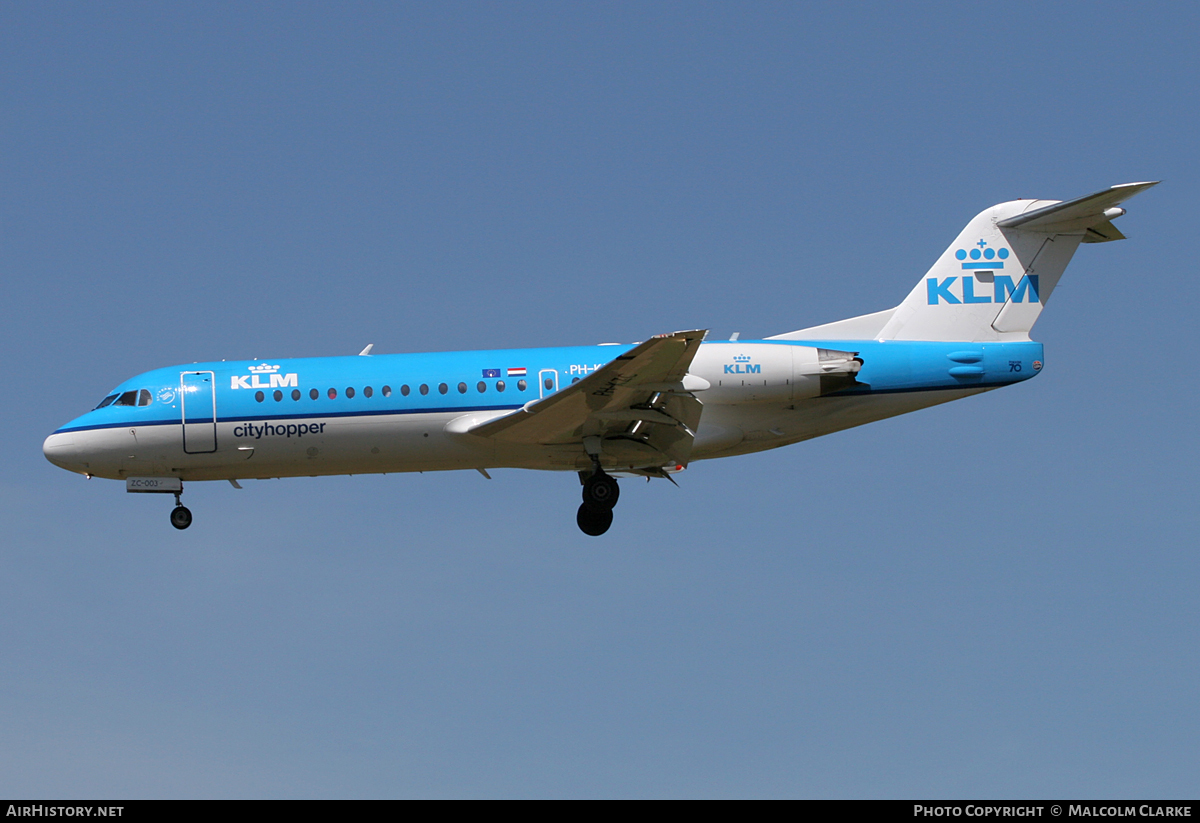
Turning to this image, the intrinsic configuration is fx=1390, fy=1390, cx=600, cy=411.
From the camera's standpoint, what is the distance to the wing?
74.4 feet

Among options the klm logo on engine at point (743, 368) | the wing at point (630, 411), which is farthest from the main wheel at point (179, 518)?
the klm logo on engine at point (743, 368)

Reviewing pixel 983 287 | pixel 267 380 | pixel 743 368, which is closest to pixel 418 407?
pixel 267 380

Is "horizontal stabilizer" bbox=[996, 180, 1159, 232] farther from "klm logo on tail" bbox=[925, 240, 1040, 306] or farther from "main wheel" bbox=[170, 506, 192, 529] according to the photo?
"main wheel" bbox=[170, 506, 192, 529]

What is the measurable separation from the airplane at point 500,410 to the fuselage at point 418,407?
0.03 metres

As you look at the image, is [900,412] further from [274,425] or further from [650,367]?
[274,425]

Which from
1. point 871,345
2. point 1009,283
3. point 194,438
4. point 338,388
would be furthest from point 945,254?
point 194,438

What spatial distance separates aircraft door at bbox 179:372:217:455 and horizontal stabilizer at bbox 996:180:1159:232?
50.9ft

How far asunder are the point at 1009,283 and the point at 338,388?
13.0m

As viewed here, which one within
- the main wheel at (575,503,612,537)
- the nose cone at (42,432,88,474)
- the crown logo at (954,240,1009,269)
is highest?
the crown logo at (954,240,1009,269)

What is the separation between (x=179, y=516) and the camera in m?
26.0

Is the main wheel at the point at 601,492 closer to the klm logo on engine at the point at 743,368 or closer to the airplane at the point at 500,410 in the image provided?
the airplane at the point at 500,410

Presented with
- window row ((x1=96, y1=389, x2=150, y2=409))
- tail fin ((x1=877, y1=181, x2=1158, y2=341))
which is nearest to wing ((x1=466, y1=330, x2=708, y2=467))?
tail fin ((x1=877, y1=181, x2=1158, y2=341))

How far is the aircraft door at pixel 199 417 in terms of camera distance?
83.5 ft

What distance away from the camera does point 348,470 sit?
25828mm
